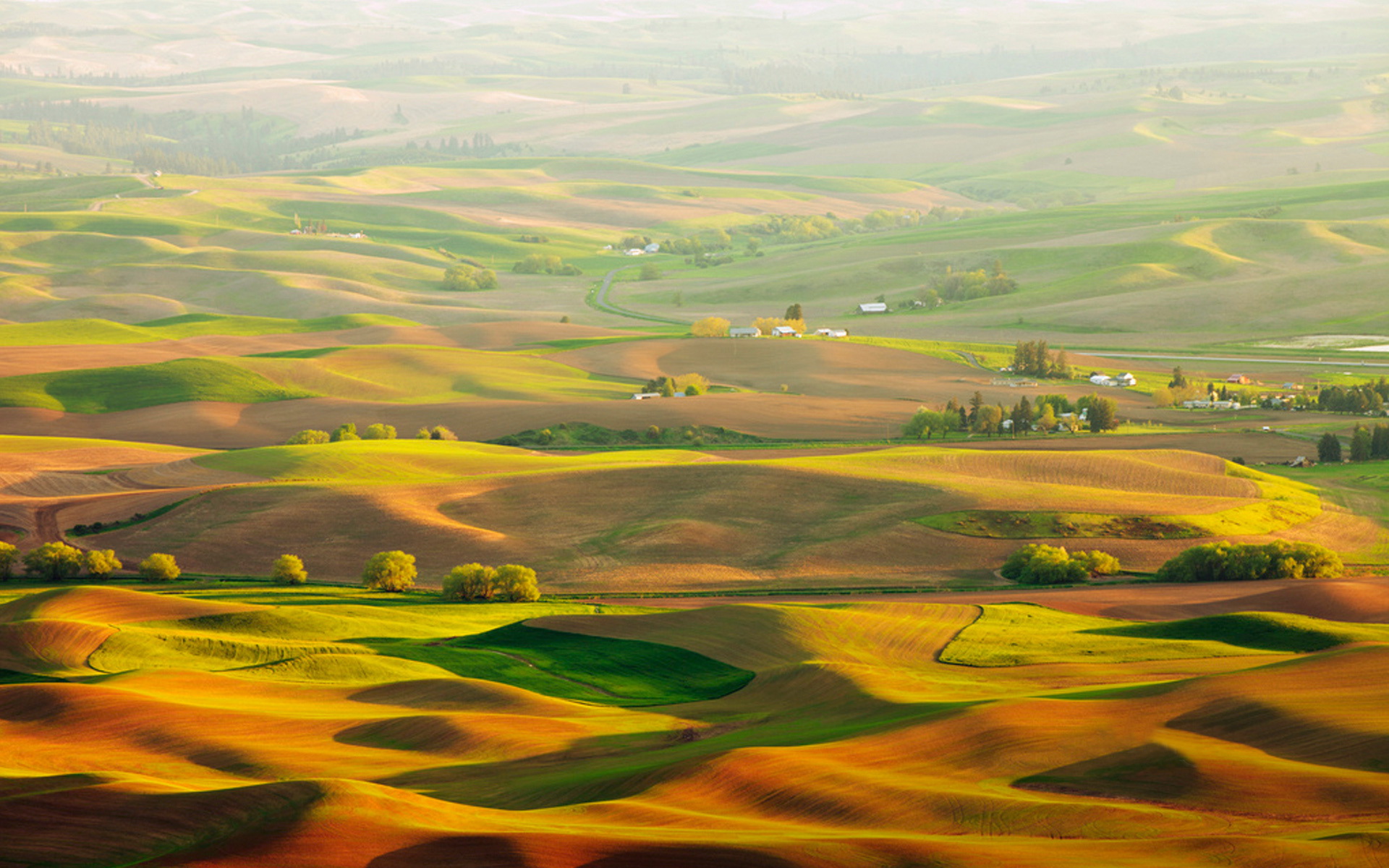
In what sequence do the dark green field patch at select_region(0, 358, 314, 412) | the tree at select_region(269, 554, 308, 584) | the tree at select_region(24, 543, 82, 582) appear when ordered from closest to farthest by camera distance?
the tree at select_region(24, 543, 82, 582) → the tree at select_region(269, 554, 308, 584) → the dark green field patch at select_region(0, 358, 314, 412)

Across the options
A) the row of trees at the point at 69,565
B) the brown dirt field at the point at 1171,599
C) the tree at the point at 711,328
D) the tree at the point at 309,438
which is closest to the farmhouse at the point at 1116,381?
the tree at the point at 711,328

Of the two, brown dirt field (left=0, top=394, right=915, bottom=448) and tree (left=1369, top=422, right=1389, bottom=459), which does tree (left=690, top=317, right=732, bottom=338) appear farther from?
tree (left=1369, top=422, right=1389, bottom=459)

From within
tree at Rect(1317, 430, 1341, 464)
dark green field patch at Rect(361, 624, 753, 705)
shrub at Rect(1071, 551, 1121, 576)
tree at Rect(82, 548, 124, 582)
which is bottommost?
shrub at Rect(1071, 551, 1121, 576)

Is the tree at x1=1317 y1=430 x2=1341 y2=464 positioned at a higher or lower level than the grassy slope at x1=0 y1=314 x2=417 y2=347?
lower

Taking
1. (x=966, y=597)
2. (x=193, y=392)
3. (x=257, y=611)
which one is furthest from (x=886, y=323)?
(x=257, y=611)

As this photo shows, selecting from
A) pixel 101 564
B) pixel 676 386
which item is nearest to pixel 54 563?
pixel 101 564

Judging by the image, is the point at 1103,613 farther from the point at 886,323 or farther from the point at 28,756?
the point at 886,323

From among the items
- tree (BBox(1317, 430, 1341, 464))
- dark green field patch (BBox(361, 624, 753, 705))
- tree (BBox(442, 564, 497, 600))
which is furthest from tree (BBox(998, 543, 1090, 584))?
tree (BBox(1317, 430, 1341, 464))

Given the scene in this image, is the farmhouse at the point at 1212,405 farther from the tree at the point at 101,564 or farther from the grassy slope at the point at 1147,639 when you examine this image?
the tree at the point at 101,564
